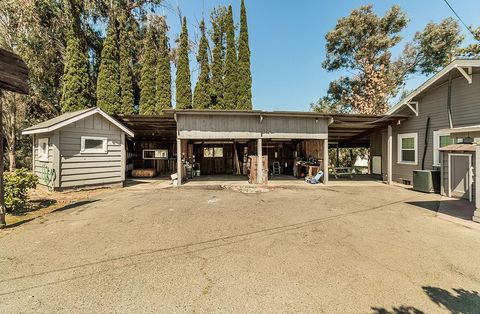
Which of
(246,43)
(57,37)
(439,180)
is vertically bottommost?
(439,180)

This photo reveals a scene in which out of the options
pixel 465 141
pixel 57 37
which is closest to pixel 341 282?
pixel 465 141

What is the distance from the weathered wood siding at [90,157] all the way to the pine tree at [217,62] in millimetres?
11423

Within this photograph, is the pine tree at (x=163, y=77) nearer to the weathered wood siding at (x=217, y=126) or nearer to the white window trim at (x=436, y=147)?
the weathered wood siding at (x=217, y=126)

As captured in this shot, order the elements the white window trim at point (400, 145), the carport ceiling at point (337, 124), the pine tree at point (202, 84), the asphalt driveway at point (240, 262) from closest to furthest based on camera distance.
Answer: the asphalt driveway at point (240, 262) → the white window trim at point (400, 145) → the carport ceiling at point (337, 124) → the pine tree at point (202, 84)

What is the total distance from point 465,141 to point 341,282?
7.23 metres

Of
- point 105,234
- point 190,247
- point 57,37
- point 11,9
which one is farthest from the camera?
point 57,37

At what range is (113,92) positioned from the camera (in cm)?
1666

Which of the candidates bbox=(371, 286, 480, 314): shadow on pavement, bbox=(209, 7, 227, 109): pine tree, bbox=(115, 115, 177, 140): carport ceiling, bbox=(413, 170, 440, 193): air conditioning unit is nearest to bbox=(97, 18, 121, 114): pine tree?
bbox=(115, 115, 177, 140): carport ceiling

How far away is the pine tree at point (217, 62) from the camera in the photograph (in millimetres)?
20148

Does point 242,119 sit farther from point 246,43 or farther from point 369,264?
point 246,43

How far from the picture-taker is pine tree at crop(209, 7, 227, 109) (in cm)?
2015

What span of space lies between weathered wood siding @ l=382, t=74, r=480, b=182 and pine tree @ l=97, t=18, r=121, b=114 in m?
19.9

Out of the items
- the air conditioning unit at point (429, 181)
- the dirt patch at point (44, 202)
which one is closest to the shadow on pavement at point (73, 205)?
the dirt patch at point (44, 202)

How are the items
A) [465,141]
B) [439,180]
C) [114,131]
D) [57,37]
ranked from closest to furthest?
[465,141] < [439,180] < [114,131] < [57,37]
